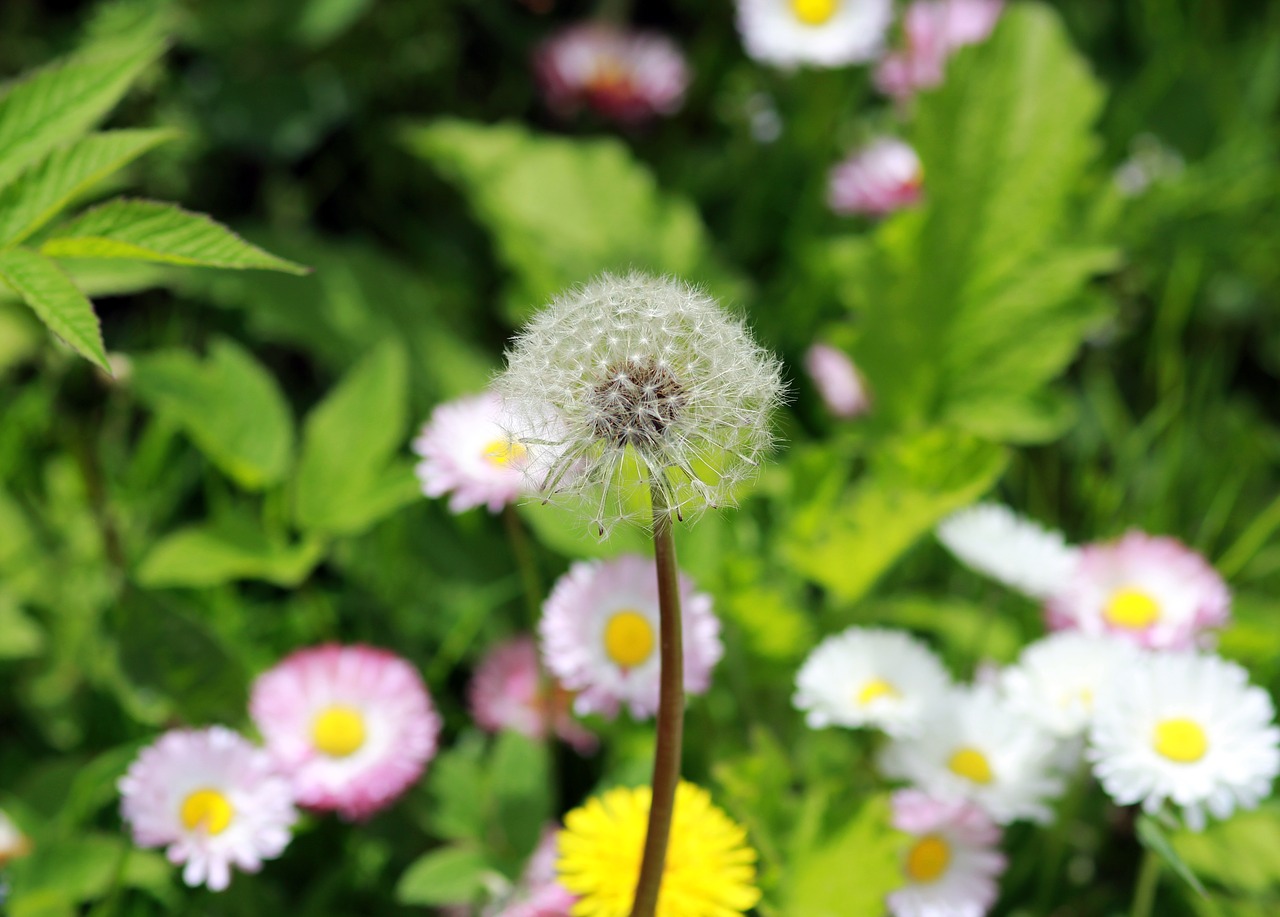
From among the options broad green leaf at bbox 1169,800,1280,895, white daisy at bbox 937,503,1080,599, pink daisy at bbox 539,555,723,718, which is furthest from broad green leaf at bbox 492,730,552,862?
broad green leaf at bbox 1169,800,1280,895

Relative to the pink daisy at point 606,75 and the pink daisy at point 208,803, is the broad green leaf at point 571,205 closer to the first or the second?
the pink daisy at point 606,75

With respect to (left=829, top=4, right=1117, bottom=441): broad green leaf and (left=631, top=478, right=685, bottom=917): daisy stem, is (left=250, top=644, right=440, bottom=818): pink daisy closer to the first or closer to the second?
(left=631, top=478, right=685, bottom=917): daisy stem

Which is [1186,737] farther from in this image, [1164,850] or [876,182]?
[876,182]

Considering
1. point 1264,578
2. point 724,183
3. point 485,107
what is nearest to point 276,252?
point 485,107

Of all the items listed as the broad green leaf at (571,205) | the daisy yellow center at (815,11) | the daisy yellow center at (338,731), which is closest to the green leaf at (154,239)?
the daisy yellow center at (338,731)

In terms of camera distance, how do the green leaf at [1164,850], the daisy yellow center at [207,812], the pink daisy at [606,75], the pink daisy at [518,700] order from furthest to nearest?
the pink daisy at [606,75], the pink daisy at [518,700], the daisy yellow center at [207,812], the green leaf at [1164,850]

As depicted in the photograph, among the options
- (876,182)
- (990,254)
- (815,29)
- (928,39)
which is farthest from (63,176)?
(928,39)
